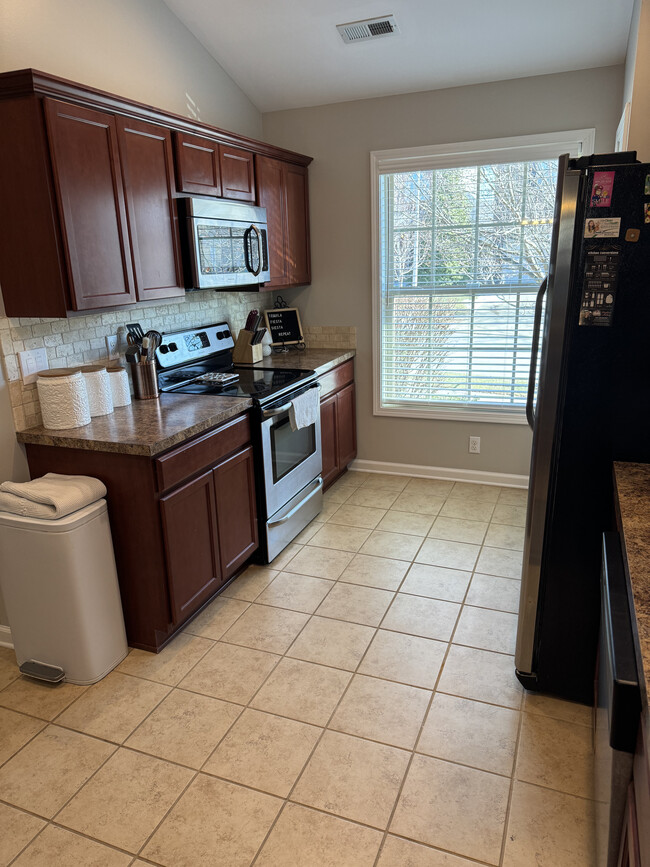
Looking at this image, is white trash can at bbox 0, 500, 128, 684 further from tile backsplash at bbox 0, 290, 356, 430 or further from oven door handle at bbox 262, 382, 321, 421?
oven door handle at bbox 262, 382, 321, 421

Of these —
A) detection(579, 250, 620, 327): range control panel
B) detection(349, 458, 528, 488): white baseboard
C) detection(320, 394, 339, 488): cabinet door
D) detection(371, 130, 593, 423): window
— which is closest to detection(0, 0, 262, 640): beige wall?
detection(320, 394, 339, 488): cabinet door

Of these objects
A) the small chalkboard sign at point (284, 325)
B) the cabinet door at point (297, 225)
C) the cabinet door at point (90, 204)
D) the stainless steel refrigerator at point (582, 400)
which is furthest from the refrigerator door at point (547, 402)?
the small chalkboard sign at point (284, 325)

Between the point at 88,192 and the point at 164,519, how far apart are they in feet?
4.29

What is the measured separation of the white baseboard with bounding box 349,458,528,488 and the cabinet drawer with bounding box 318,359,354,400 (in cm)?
68

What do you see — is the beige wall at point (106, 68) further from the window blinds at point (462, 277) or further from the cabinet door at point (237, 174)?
the window blinds at point (462, 277)

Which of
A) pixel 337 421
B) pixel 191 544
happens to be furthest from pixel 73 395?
pixel 337 421

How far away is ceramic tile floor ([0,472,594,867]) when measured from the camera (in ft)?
5.42

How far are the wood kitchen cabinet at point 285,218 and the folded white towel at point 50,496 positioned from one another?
1.94m

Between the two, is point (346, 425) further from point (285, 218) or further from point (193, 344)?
point (285, 218)

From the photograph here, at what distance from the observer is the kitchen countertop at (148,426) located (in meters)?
2.24

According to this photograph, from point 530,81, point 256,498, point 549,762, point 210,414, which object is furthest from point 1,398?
point 530,81

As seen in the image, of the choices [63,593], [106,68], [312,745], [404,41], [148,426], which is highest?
[404,41]

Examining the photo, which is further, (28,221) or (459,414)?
(459,414)

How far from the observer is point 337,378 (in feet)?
13.1
